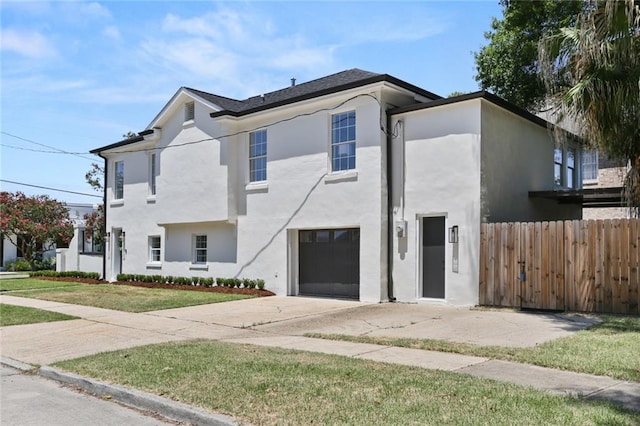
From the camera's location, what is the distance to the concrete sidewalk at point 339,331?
726cm

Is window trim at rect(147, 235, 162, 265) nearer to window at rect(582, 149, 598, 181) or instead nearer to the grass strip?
the grass strip

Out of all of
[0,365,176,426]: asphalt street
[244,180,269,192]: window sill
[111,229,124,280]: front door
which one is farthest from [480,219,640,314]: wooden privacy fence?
[111,229,124,280]: front door

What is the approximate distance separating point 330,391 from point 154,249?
64.0 ft

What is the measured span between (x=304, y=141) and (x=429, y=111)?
4.24 metres

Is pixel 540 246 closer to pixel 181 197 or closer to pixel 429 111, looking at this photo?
pixel 429 111

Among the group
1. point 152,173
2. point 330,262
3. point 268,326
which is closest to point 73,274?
point 152,173

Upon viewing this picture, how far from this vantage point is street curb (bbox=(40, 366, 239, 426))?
568 cm

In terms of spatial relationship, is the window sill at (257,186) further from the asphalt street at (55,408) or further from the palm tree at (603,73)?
the asphalt street at (55,408)

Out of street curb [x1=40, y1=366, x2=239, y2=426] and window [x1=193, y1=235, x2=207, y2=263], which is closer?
street curb [x1=40, y1=366, x2=239, y2=426]

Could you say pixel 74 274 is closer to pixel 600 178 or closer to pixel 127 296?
pixel 127 296

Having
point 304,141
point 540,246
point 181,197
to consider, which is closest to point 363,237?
point 304,141

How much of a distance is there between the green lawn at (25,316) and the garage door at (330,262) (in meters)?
7.28

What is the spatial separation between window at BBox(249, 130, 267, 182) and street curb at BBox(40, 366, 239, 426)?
1237 cm

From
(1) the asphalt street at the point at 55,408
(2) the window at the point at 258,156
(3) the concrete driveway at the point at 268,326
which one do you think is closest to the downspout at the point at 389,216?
(3) the concrete driveway at the point at 268,326
